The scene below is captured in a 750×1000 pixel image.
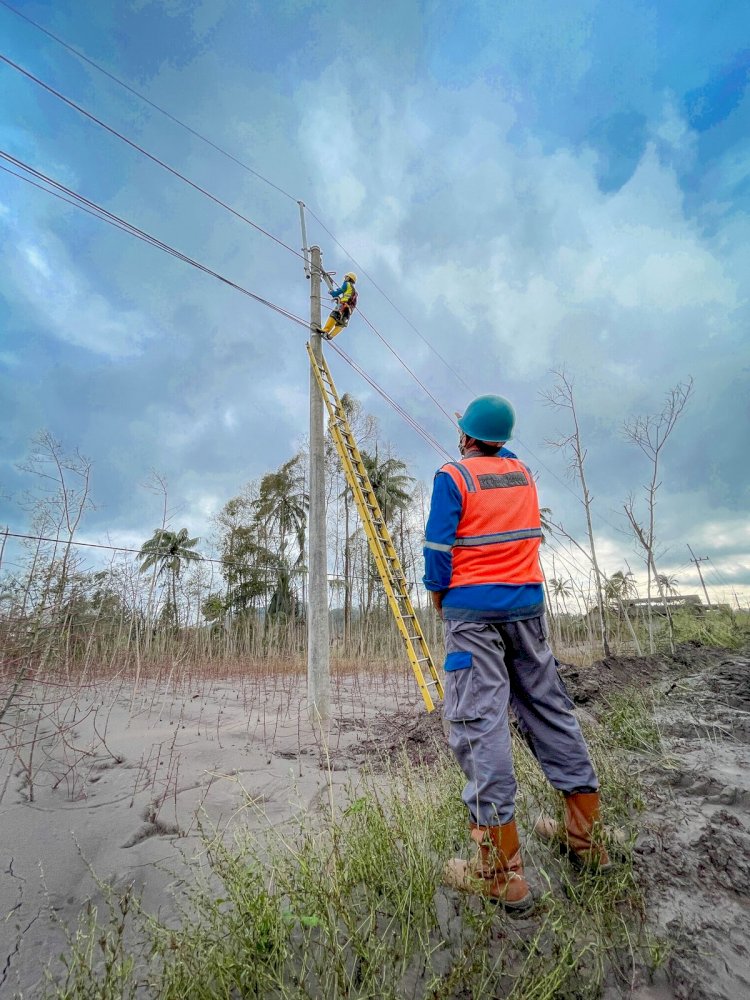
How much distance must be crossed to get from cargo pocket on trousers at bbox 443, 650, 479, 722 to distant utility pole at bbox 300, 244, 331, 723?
305 cm

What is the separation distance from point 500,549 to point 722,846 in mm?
1611

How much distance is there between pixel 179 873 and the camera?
2.13 m

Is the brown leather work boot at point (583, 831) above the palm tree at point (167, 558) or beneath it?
beneath

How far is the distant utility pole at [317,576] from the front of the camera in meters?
4.97

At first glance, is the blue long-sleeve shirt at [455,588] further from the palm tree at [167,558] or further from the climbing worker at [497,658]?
the palm tree at [167,558]

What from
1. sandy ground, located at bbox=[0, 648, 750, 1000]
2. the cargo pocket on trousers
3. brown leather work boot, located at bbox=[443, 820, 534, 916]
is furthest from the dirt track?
the cargo pocket on trousers

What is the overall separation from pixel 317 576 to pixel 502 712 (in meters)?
3.49

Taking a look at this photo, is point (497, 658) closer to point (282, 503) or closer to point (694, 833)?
point (694, 833)

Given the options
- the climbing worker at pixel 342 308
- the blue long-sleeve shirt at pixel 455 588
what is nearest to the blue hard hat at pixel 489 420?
the blue long-sleeve shirt at pixel 455 588

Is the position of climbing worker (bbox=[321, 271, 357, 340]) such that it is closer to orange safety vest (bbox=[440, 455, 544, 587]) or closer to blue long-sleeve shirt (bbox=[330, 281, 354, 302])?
blue long-sleeve shirt (bbox=[330, 281, 354, 302])

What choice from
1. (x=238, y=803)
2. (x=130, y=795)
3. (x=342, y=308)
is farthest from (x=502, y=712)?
(x=342, y=308)

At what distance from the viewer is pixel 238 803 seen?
2.88 metres

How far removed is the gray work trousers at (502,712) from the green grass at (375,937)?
0.27 meters

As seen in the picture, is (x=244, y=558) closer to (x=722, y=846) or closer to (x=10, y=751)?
(x=10, y=751)
